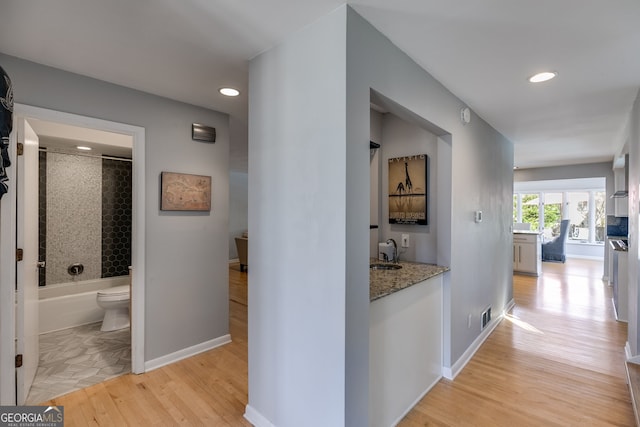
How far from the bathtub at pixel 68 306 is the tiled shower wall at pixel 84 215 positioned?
0.12 m

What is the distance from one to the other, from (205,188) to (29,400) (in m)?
1.95

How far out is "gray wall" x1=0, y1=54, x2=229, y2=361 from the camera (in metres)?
2.27

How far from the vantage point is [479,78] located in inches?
88.7

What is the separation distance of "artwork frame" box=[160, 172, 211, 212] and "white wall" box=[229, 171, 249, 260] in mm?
5191

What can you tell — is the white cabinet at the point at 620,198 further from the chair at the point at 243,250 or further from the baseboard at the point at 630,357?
the chair at the point at 243,250

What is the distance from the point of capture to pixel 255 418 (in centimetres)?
193

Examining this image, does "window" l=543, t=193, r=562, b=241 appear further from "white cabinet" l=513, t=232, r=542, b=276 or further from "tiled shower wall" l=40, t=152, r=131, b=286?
"tiled shower wall" l=40, t=152, r=131, b=286

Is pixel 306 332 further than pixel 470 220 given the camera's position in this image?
No

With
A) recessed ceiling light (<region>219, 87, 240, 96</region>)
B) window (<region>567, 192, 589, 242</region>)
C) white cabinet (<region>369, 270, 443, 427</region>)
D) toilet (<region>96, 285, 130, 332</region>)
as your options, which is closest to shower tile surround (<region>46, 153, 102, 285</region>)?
toilet (<region>96, 285, 130, 332</region>)

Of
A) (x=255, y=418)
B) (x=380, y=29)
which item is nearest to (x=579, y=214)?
(x=380, y=29)

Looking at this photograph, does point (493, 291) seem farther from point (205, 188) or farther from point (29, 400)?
point (29, 400)

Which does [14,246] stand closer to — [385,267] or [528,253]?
[385,267]

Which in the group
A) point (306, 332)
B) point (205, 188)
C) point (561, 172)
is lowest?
point (306, 332)

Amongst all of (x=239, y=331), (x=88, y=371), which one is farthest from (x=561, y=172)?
(x=88, y=371)
